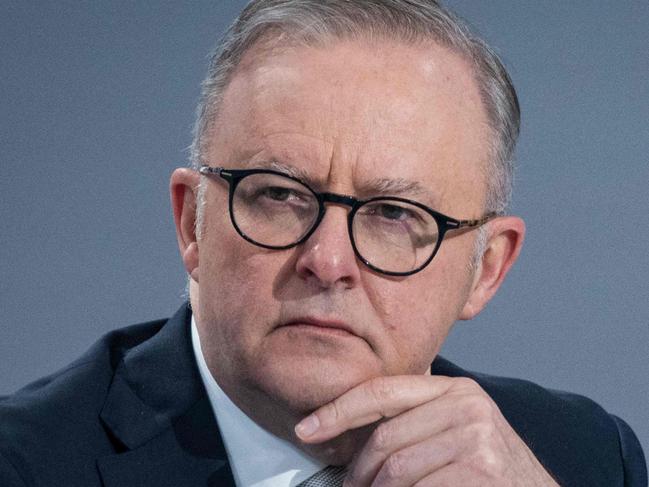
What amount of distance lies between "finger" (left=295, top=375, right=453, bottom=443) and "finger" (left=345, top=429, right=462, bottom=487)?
92 mm

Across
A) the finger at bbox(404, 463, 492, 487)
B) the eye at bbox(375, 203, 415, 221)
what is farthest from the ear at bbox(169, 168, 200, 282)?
the finger at bbox(404, 463, 492, 487)

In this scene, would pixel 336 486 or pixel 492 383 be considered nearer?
pixel 336 486

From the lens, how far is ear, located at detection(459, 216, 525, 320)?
10.5 feet

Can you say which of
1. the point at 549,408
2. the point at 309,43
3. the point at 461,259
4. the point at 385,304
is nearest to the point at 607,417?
the point at 549,408

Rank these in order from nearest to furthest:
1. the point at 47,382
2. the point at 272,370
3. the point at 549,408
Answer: the point at 272,370
the point at 47,382
the point at 549,408

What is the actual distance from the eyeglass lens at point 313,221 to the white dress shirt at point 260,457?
50 centimetres

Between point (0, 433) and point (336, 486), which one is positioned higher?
point (0, 433)

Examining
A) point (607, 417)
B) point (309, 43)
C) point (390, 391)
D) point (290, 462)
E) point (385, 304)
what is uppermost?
point (309, 43)

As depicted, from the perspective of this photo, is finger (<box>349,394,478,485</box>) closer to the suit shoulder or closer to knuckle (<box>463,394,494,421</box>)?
knuckle (<box>463,394,494,421</box>)

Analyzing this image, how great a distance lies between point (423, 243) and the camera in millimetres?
2855

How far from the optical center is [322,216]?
2729 mm

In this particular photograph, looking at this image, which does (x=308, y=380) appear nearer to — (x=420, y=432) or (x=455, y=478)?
(x=420, y=432)

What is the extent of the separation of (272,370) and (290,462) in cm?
32

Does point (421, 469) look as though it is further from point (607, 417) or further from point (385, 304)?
point (607, 417)
